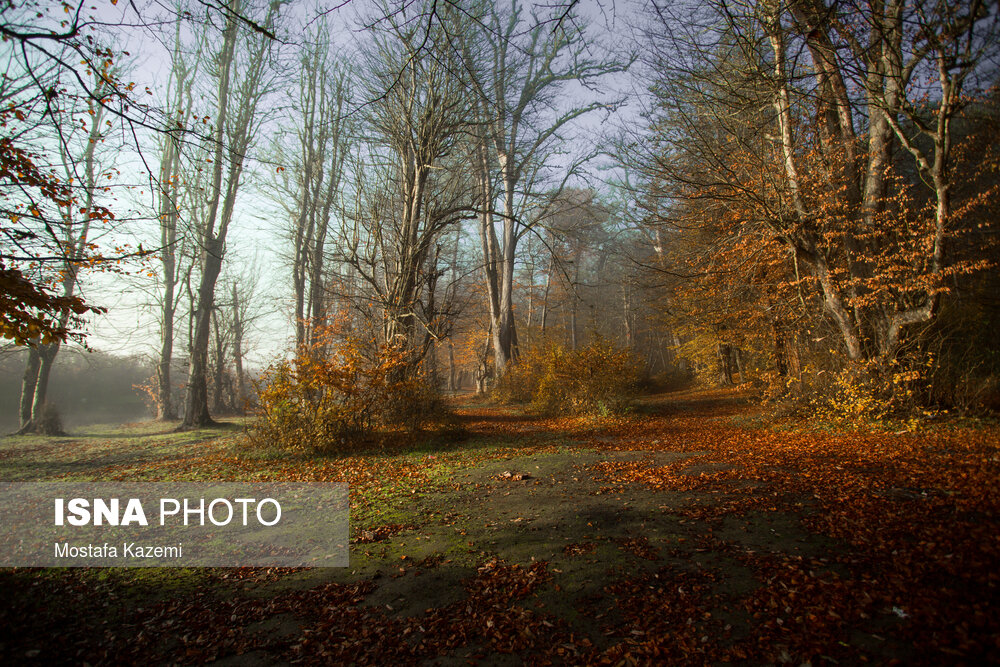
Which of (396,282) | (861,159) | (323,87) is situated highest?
(323,87)

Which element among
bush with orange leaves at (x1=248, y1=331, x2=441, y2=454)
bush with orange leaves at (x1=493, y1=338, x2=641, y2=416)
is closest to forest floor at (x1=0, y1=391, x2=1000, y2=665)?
bush with orange leaves at (x1=248, y1=331, x2=441, y2=454)

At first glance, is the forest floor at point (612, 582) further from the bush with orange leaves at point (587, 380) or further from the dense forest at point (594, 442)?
the bush with orange leaves at point (587, 380)

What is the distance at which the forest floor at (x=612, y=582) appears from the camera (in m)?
2.35

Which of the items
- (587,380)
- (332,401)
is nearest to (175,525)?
(332,401)

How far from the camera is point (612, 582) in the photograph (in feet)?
9.75

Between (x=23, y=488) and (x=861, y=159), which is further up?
(x=861, y=159)

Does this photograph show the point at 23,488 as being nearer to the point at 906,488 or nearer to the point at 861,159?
the point at 906,488

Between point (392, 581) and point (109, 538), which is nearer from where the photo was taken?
point (392, 581)

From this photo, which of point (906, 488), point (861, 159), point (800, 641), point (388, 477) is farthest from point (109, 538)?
point (861, 159)

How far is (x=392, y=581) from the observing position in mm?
3234

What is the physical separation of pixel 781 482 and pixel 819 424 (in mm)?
4154

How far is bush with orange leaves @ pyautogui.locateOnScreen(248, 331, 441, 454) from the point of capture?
774 cm

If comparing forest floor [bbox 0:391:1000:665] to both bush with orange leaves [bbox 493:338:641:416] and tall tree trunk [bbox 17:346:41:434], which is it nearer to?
bush with orange leaves [bbox 493:338:641:416]

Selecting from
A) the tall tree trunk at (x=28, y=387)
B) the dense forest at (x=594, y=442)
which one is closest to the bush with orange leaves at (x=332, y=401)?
the dense forest at (x=594, y=442)
